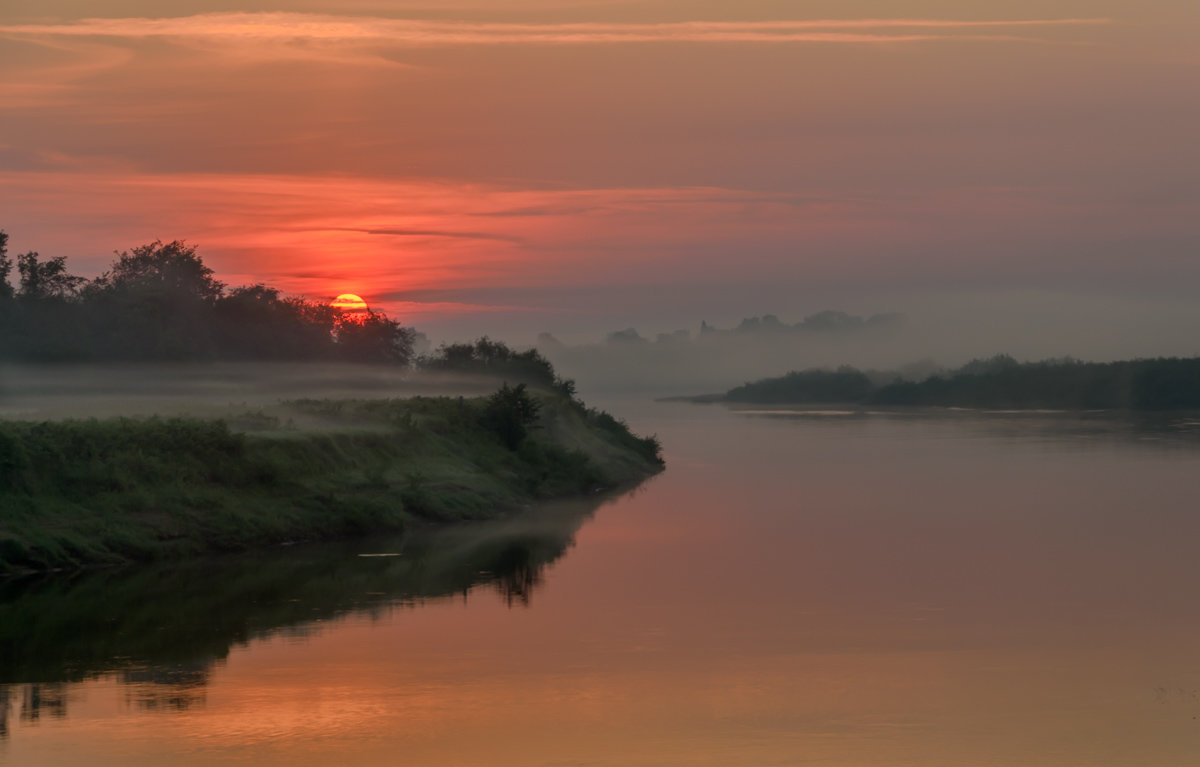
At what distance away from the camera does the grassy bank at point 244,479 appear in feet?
96.6

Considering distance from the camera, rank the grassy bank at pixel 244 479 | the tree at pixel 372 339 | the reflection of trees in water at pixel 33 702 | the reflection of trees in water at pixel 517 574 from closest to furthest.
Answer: the reflection of trees in water at pixel 33 702 < the reflection of trees in water at pixel 517 574 < the grassy bank at pixel 244 479 < the tree at pixel 372 339

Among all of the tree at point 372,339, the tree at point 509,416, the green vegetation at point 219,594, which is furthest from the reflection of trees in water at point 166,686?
the tree at point 372,339

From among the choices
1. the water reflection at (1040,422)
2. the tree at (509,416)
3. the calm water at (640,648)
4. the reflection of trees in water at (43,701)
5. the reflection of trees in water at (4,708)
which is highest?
the tree at (509,416)

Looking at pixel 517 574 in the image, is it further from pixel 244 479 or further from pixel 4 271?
pixel 4 271

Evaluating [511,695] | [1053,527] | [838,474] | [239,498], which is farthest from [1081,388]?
[511,695]

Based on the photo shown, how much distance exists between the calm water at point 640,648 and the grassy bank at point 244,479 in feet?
4.44

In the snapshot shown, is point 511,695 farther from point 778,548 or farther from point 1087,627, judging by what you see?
point 778,548

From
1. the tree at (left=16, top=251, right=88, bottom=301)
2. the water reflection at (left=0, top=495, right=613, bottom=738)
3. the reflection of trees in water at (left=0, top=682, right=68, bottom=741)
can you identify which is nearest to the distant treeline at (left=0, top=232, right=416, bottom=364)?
the tree at (left=16, top=251, right=88, bottom=301)

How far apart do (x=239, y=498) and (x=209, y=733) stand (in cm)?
1800

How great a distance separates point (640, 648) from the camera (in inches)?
865

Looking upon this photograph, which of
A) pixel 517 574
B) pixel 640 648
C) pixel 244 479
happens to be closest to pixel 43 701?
pixel 640 648

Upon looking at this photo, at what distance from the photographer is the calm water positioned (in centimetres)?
1598

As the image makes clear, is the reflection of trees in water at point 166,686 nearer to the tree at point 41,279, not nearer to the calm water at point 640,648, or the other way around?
the calm water at point 640,648

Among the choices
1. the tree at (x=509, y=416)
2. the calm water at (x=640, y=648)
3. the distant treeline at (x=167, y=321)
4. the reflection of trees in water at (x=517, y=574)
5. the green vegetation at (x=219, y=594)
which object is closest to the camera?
the calm water at (x=640, y=648)
